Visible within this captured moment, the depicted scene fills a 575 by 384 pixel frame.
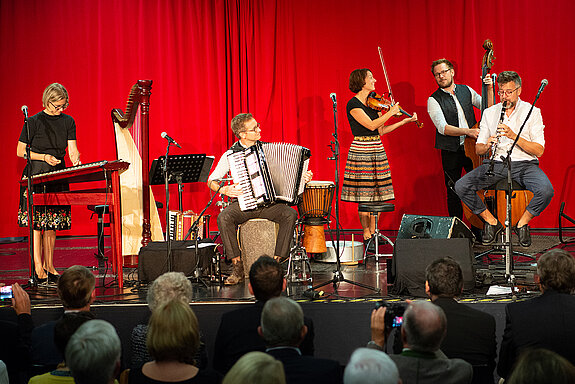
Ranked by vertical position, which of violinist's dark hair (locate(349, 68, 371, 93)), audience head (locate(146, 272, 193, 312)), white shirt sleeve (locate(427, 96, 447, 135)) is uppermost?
violinist's dark hair (locate(349, 68, 371, 93))

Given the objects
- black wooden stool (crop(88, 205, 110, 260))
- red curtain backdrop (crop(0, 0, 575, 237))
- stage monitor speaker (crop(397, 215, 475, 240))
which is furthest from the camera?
red curtain backdrop (crop(0, 0, 575, 237))

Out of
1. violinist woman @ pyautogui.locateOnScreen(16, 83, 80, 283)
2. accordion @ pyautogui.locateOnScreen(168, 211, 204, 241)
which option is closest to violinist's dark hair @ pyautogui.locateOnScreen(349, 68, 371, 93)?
accordion @ pyautogui.locateOnScreen(168, 211, 204, 241)

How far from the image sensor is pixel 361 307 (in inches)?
176

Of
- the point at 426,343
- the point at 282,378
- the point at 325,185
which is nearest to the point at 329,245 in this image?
the point at 325,185

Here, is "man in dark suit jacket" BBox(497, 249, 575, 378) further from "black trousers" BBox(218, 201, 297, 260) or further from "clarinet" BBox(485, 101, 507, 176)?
"black trousers" BBox(218, 201, 297, 260)

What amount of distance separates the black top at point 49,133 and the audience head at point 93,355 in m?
3.60

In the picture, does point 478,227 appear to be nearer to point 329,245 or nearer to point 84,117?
point 329,245

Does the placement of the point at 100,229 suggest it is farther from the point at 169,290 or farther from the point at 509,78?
the point at 509,78

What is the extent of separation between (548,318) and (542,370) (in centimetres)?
123

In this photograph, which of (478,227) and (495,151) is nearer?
(495,151)

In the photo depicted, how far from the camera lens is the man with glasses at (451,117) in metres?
6.76

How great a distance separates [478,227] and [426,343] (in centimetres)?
416

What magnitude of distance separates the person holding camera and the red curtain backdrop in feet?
19.5

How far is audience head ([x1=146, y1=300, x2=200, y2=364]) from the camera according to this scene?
2.42m
